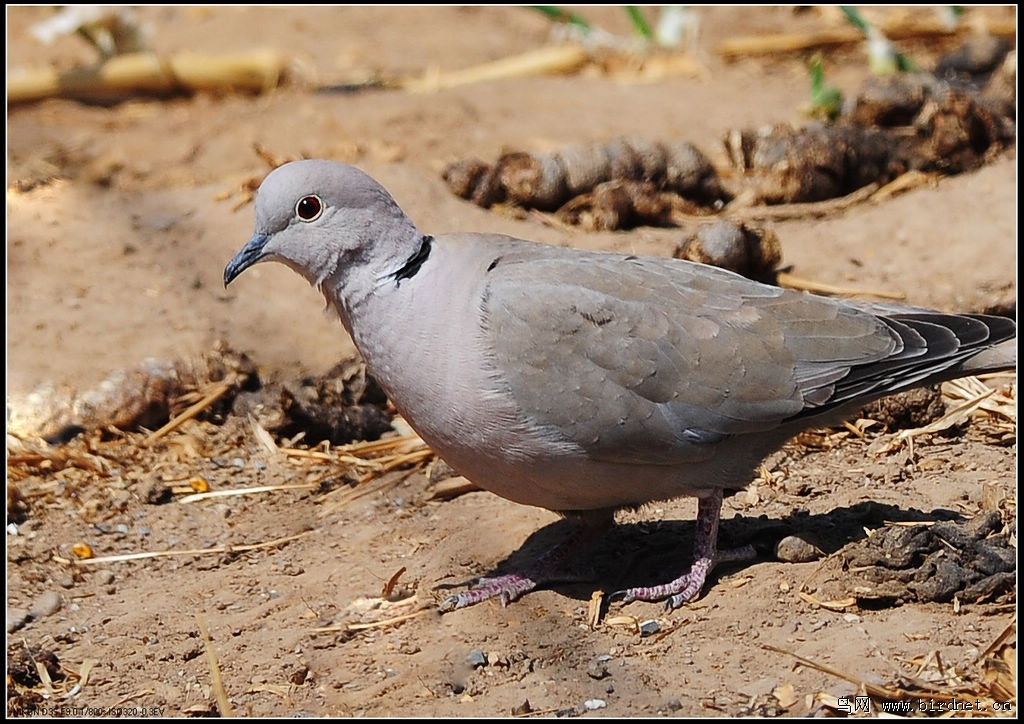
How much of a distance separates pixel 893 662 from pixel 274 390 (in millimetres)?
3136

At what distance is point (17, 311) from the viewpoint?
6.04 metres

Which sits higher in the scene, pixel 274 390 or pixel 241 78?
pixel 241 78

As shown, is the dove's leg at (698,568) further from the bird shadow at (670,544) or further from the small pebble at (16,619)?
the small pebble at (16,619)

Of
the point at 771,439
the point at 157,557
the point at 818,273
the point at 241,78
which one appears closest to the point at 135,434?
the point at 157,557

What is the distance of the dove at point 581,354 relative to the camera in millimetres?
3762

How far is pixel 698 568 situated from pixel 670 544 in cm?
44

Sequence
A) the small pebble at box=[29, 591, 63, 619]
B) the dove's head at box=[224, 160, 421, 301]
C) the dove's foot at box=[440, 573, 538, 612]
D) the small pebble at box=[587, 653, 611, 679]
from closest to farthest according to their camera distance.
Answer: the small pebble at box=[587, 653, 611, 679] < the dove's head at box=[224, 160, 421, 301] < the dove's foot at box=[440, 573, 538, 612] < the small pebble at box=[29, 591, 63, 619]

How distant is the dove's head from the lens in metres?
3.84

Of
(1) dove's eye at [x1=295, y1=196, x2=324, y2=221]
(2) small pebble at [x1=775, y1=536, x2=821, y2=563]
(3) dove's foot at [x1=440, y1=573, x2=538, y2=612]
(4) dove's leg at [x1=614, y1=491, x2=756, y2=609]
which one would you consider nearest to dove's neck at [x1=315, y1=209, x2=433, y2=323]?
(1) dove's eye at [x1=295, y1=196, x2=324, y2=221]

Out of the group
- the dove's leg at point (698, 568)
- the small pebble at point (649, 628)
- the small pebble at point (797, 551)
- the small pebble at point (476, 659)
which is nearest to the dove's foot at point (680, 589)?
the dove's leg at point (698, 568)

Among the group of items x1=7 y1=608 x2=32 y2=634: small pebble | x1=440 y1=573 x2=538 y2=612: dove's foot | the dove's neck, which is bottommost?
x1=7 y1=608 x2=32 y2=634: small pebble

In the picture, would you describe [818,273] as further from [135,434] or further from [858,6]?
[858,6]

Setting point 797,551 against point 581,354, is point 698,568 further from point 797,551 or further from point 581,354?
point 581,354

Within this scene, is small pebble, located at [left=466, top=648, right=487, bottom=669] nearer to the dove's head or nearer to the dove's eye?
the dove's head
